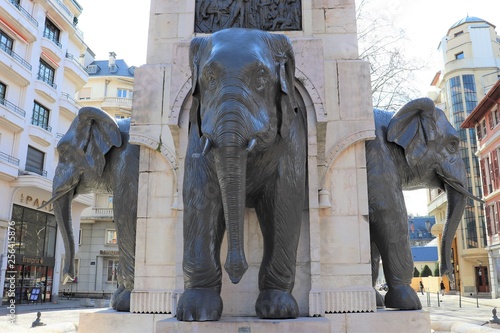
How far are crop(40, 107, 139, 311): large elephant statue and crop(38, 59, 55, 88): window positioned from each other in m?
26.4

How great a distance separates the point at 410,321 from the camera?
479 cm

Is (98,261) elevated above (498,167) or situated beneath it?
situated beneath

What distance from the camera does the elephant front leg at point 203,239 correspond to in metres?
3.94

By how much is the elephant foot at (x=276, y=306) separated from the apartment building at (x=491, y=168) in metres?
34.4

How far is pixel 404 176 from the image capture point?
234 inches

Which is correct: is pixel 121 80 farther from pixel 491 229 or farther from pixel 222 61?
pixel 222 61

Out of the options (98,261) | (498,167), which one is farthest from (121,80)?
(498,167)

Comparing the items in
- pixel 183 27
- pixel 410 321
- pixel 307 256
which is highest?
pixel 183 27

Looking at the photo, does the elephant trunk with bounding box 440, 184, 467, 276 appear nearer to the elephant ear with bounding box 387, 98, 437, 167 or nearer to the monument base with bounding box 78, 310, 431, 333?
the elephant ear with bounding box 387, 98, 437, 167

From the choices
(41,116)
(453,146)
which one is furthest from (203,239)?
(41,116)

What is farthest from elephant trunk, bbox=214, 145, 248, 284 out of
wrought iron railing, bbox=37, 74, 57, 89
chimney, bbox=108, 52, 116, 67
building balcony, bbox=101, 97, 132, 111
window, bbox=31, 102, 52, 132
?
chimney, bbox=108, 52, 116, 67

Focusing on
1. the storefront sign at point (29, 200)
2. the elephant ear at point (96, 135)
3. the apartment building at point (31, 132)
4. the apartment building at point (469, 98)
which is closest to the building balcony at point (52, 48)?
the apartment building at point (31, 132)

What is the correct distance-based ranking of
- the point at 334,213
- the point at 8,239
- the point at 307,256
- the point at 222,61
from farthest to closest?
the point at 8,239, the point at 334,213, the point at 307,256, the point at 222,61

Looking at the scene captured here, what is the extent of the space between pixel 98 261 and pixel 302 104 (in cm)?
3998
